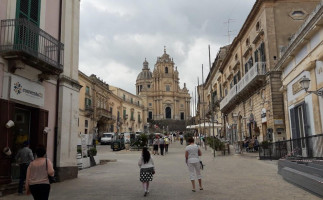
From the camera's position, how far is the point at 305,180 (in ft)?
27.3

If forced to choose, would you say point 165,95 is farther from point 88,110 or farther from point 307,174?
point 307,174

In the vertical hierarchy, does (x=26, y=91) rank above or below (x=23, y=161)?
above

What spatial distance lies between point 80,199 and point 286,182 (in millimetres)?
6506

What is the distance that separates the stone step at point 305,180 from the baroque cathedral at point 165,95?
85.9 meters

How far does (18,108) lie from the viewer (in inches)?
402

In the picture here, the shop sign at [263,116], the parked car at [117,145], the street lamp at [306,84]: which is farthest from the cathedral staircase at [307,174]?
the parked car at [117,145]

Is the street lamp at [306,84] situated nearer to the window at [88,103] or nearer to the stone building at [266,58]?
the stone building at [266,58]

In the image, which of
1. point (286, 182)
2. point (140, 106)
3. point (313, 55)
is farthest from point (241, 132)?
point (140, 106)

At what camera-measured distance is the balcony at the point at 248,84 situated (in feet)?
75.0

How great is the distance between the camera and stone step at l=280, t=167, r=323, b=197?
7.41m

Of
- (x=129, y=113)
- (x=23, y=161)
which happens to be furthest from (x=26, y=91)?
(x=129, y=113)

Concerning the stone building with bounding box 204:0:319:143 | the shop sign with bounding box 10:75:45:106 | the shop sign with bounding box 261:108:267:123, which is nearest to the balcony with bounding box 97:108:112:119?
the stone building with bounding box 204:0:319:143

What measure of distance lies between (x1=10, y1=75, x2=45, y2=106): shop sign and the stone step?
854 centimetres

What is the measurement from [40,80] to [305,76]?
10830 mm
